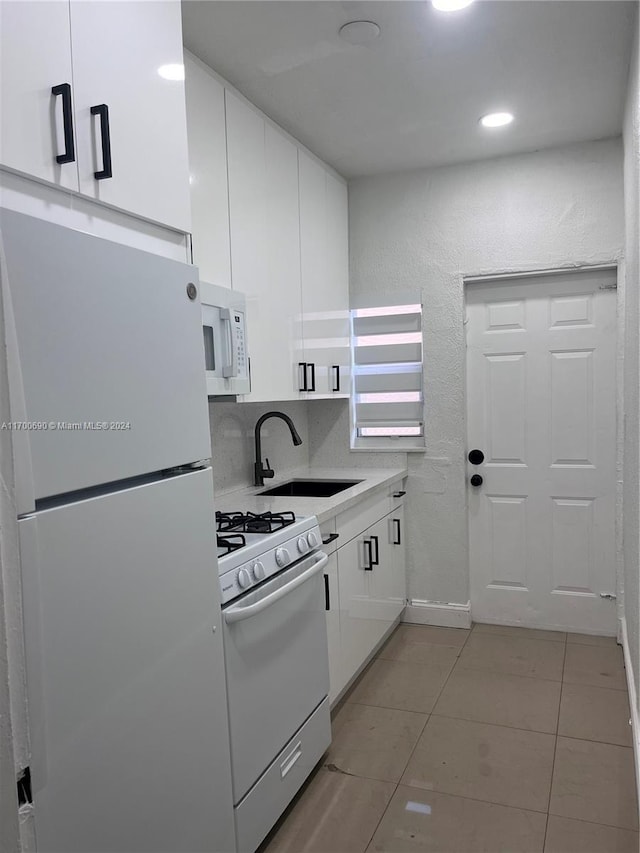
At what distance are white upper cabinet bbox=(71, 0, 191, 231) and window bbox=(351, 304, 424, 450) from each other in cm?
221

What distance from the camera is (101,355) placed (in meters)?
1.28

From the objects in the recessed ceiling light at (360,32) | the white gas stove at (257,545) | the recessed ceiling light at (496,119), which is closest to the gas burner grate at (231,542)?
the white gas stove at (257,545)

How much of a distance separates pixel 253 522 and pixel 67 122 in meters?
1.37

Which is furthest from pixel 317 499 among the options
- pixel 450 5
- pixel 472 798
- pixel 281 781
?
pixel 450 5

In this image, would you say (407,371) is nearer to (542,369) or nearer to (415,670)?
(542,369)

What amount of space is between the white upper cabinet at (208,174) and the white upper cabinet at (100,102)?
1.73 feet

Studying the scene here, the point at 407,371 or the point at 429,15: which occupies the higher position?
the point at 429,15

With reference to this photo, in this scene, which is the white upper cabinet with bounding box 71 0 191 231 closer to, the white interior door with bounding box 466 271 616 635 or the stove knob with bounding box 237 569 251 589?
the stove knob with bounding box 237 569 251 589

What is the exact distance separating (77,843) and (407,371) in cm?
293

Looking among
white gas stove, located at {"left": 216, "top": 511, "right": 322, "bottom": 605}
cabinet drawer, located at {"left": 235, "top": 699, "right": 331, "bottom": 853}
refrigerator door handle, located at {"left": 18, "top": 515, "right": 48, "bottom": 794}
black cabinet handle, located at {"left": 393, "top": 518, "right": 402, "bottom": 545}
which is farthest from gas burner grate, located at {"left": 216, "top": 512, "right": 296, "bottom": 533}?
black cabinet handle, located at {"left": 393, "top": 518, "right": 402, "bottom": 545}

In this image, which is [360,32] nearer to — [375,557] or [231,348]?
[231,348]

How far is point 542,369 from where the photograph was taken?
352 centimetres

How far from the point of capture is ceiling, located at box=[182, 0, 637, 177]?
6.76 feet

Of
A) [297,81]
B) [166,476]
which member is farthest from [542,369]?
[166,476]
